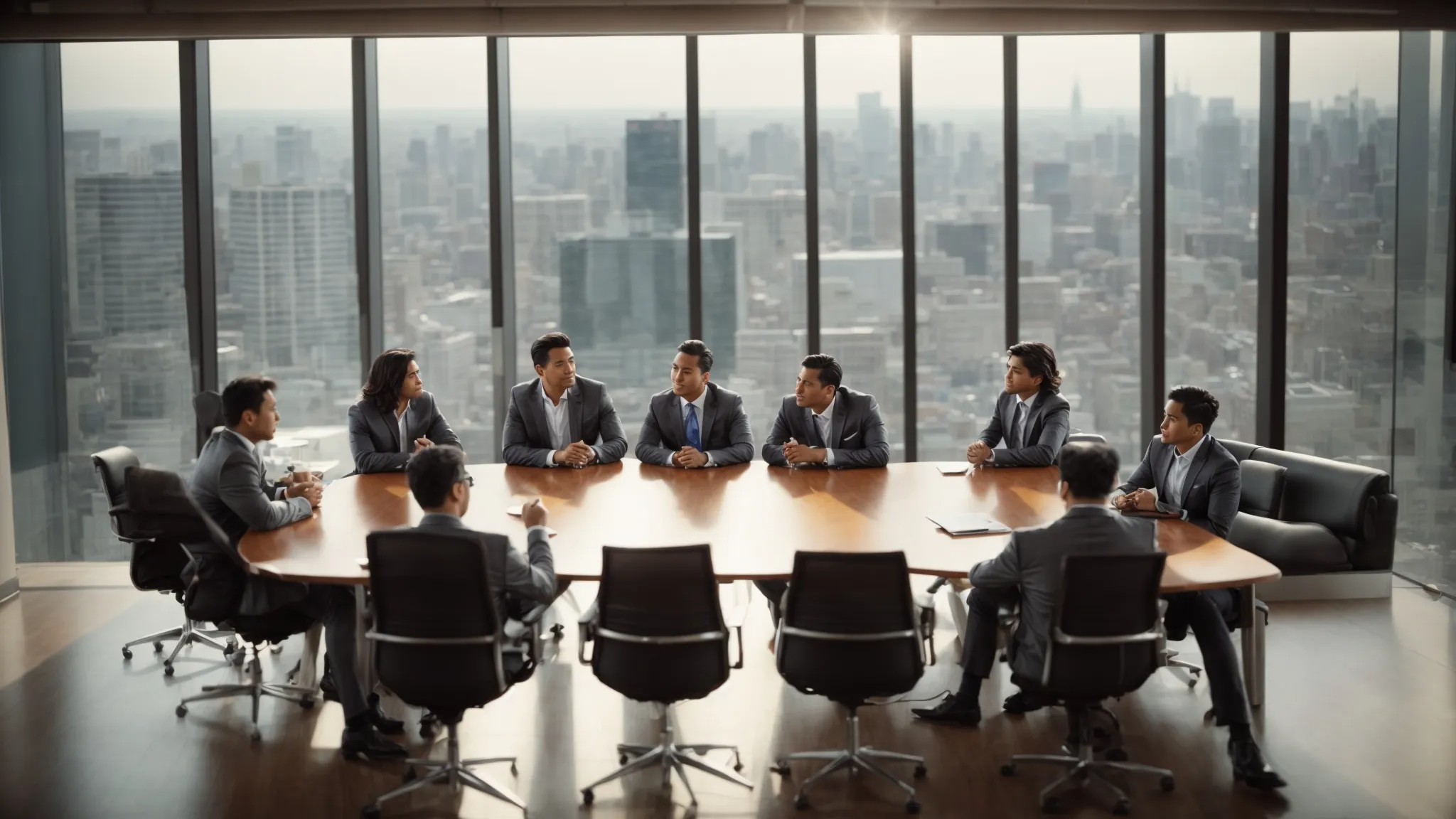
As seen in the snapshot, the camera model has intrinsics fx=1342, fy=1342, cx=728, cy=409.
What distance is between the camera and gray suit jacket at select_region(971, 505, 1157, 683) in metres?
4.69

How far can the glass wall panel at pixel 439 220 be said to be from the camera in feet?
28.2

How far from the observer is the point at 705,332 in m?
8.64

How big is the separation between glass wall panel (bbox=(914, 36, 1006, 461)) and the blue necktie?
1.86 metres

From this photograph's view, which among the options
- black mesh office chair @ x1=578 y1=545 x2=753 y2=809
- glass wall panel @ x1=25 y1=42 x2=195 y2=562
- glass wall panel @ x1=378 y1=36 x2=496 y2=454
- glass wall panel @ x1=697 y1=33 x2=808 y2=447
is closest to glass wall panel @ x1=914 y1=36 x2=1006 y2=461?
glass wall panel @ x1=697 y1=33 x2=808 y2=447

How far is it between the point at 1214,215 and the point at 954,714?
173 inches

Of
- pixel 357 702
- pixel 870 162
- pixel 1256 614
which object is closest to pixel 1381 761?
pixel 1256 614

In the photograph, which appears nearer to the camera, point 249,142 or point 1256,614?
point 1256,614

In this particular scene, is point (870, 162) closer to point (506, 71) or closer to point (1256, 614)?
point (506, 71)

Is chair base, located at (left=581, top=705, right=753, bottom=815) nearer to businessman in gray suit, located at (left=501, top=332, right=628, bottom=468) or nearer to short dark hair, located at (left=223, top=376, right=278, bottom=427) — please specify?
short dark hair, located at (left=223, top=376, right=278, bottom=427)

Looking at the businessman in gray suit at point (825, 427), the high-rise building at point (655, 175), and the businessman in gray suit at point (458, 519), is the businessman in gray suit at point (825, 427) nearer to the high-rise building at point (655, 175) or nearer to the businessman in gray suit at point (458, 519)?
the high-rise building at point (655, 175)

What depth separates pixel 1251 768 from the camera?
4941mm

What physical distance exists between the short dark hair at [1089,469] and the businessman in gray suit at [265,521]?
2794 millimetres

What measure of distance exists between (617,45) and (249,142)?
7.97ft

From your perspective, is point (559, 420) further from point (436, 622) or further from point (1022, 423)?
point (436, 622)
